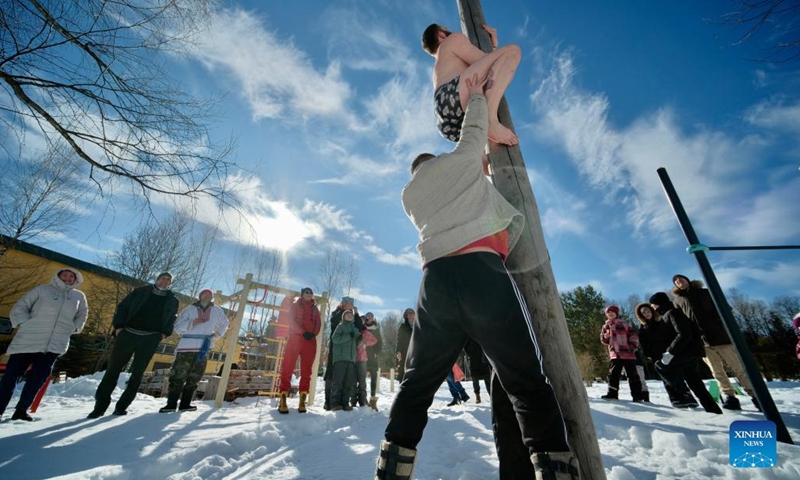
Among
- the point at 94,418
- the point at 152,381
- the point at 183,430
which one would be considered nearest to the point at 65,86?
the point at 183,430

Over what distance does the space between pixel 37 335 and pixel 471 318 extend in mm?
6092

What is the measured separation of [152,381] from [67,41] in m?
11.3

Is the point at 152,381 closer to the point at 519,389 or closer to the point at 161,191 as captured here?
the point at 161,191

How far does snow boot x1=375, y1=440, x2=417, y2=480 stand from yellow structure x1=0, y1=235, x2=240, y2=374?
14924mm

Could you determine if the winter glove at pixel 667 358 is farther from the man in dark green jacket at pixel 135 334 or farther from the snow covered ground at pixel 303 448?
the man in dark green jacket at pixel 135 334

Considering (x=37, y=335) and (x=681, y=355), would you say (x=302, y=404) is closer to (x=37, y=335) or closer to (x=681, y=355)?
(x=37, y=335)

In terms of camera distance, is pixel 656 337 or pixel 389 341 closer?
pixel 656 337

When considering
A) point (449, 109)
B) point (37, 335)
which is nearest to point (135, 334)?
point (37, 335)

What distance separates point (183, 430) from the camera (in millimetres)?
3781

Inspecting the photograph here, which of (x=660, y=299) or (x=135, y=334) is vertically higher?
(x=660, y=299)

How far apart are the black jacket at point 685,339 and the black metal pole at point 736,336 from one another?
2751 millimetres

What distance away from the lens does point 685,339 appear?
4.68m

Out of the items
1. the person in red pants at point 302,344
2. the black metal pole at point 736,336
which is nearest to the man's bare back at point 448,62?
the black metal pole at point 736,336

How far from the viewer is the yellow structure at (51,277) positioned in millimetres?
14641
